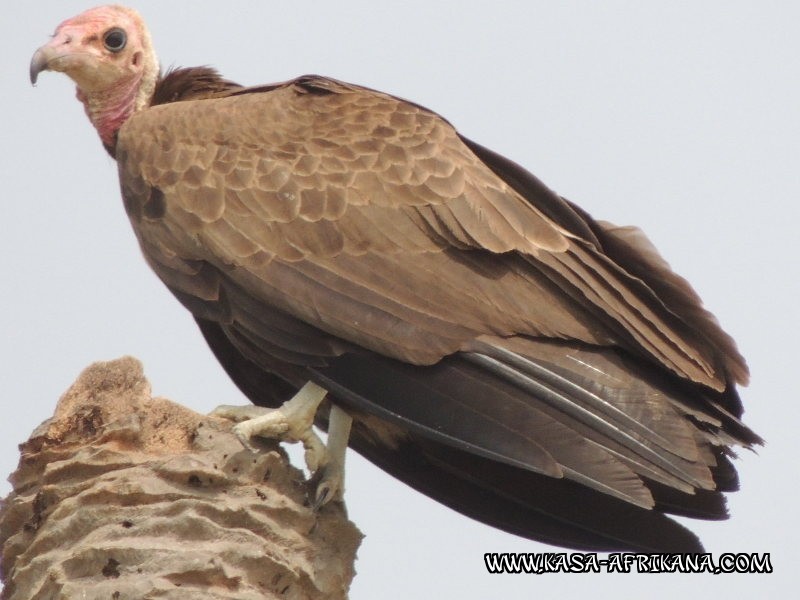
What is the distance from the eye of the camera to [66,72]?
26.3 feet

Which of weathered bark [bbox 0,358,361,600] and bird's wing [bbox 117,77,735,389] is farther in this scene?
bird's wing [bbox 117,77,735,389]

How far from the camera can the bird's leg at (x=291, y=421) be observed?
21.1 ft

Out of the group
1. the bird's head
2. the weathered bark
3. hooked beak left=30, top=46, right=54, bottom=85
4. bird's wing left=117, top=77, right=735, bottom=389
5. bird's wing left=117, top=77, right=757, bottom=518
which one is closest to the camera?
the weathered bark

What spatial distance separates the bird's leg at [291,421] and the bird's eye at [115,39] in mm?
2362

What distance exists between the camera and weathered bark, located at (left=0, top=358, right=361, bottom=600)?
18.2 feet

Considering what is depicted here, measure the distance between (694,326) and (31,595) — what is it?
Result: 316 centimetres

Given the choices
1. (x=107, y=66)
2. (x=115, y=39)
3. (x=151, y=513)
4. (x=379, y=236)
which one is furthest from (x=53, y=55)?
(x=151, y=513)

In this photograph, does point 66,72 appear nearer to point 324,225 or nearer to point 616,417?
point 324,225

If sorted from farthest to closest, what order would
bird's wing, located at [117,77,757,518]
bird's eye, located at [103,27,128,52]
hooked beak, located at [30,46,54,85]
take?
bird's eye, located at [103,27,128,52], hooked beak, located at [30,46,54,85], bird's wing, located at [117,77,757,518]

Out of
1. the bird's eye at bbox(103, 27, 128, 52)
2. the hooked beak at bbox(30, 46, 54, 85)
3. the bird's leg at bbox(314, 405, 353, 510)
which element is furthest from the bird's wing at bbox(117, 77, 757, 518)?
the bird's eye at bbox(103, 27, 128, 52)

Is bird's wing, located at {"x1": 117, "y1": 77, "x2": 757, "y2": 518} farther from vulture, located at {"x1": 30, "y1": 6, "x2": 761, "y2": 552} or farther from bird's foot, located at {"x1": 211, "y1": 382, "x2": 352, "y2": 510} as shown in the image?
bird's foot, located at {"x1": 211, "y1": 382, "x2": 352, "y2": 510}

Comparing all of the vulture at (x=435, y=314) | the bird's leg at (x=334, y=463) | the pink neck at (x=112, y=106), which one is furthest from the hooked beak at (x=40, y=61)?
the bird's leg at (x=334, y=463)

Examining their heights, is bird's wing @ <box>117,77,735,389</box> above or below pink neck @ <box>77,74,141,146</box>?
below

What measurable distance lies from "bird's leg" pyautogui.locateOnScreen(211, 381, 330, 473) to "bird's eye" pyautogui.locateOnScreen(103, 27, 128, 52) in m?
2.36
